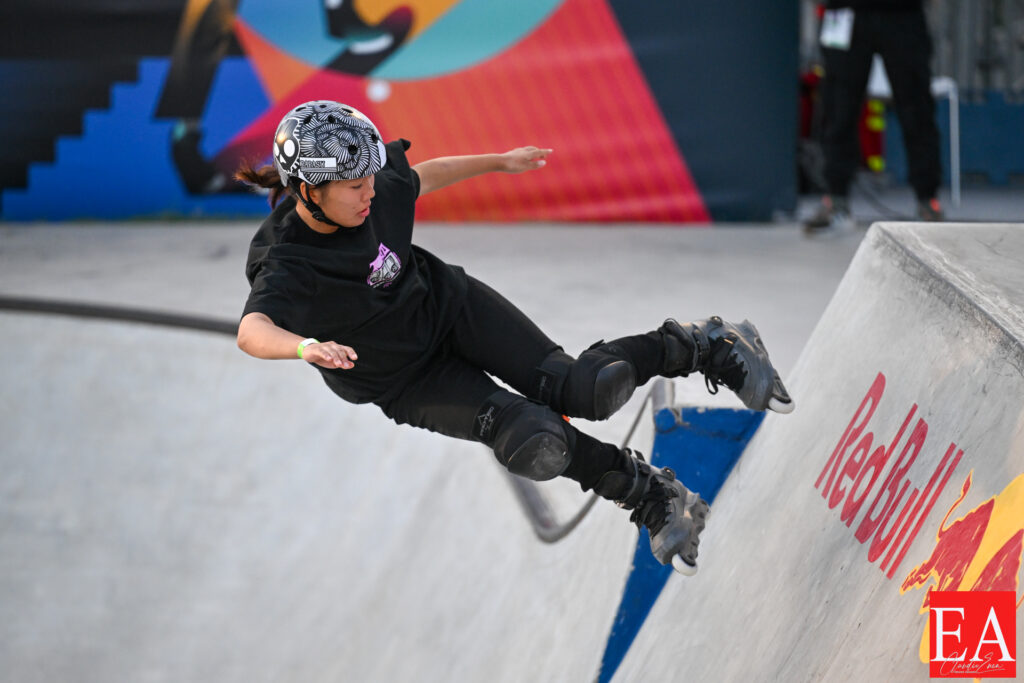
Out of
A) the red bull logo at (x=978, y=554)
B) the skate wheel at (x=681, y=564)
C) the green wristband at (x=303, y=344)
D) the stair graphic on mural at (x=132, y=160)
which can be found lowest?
the stair graphic on mural at (x=132, y=160)

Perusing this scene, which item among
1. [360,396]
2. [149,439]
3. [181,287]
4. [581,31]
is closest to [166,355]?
[149,439]

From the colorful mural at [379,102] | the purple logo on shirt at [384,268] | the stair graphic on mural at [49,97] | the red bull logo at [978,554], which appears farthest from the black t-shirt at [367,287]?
the stair graphic on mural at [49,97]

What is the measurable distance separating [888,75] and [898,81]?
0.08 meters

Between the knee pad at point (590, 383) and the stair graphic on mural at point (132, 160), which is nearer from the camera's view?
the knee pad at point (590, 383)

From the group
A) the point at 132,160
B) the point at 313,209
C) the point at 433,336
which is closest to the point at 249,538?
the point at 433,336

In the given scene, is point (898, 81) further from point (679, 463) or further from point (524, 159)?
point (524, 159)

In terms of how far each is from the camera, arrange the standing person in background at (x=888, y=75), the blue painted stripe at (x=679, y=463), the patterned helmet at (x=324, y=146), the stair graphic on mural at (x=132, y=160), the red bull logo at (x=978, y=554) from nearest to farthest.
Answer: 1. the red bull logo at (x=978, y=554)
2. the patterned helmet at (x=324, y=146)
3. the blue painted stripe at (x=679, y=463)
4. the standing person in background at (x=888, y=75)
5. the stair graphic on mural at (x=132, y=160)

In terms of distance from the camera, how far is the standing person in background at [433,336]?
262cm

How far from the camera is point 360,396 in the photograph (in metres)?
2.93

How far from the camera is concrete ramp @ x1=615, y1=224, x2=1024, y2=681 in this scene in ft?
6.43

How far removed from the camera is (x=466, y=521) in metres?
4.37

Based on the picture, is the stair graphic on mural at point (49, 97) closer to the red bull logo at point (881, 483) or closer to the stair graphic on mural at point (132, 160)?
the stair graphic on mural at point (132, 160)

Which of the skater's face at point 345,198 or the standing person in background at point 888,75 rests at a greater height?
the skater's face at point 345,198

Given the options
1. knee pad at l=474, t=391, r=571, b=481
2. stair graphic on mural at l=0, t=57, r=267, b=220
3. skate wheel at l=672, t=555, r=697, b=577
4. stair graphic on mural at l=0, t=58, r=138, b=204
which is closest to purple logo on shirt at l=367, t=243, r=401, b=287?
→ knee pad at l=474, t=391, r=571, b=481
